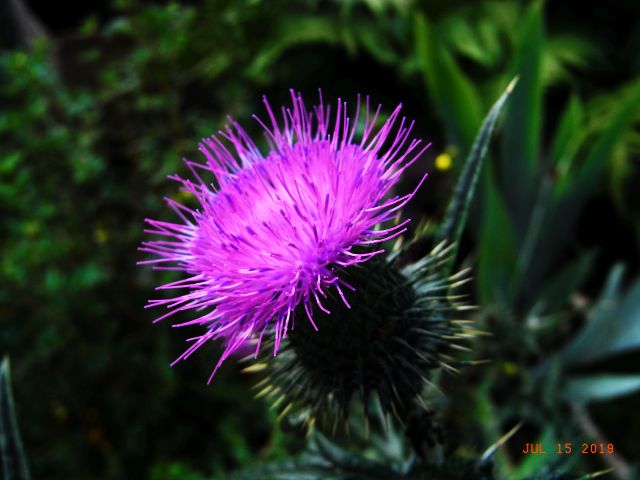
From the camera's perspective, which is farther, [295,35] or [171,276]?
[295,35]

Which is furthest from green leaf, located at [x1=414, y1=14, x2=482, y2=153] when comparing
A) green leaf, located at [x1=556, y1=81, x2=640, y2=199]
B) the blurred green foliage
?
green leaf, located at [x1=556, y1=81, x2=640, y2=199]

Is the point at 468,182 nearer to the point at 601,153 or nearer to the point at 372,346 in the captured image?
the point at 372,346

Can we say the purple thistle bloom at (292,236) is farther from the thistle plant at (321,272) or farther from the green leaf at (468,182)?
the green leaf at (468,182)

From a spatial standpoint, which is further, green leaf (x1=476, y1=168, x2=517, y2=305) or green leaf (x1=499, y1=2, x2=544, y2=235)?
green leaf (x1=476, y1=168, x2=517, y2=305)

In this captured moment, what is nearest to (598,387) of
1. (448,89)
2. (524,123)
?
(524,123)

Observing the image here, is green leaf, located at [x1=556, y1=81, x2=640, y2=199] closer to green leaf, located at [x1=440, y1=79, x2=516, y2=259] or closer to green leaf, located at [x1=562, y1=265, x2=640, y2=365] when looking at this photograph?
green leaf, located at [x1=562, y1=265, x2=640, y2=365]

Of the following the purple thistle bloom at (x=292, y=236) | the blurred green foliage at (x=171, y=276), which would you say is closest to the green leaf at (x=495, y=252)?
the blurred green foliage at (x=171, y=276)

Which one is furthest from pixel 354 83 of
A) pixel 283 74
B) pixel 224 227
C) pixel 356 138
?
pixel 224 227
